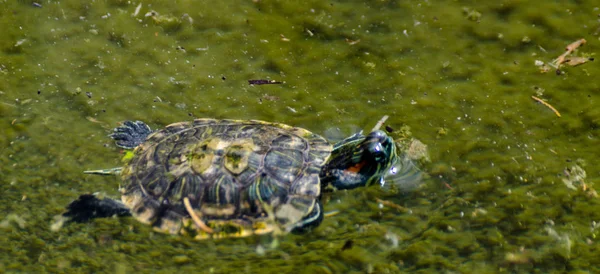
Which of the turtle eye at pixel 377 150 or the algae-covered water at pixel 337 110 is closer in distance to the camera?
the algae-covered water at pixel 337 110

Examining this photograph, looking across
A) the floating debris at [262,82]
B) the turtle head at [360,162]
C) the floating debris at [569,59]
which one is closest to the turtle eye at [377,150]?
the turtle head at [360,162]

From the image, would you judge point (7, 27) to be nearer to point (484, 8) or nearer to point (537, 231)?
point (484, 8)

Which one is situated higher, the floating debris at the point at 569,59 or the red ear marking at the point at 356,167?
the floating debris at the point at 569,59

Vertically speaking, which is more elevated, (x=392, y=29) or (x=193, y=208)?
(x=392, y=29)

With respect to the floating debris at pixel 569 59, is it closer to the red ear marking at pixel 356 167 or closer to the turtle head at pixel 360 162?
the turtle head at pixel 360 162

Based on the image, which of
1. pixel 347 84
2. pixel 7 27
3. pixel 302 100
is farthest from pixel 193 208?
pixel 7 27

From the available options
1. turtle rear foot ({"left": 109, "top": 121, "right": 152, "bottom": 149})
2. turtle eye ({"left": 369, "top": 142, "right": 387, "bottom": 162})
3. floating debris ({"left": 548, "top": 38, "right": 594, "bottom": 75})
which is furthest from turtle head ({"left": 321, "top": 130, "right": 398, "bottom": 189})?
floating debris ({"left": 548, "top": 38, "right": 594, "bottom": 75})

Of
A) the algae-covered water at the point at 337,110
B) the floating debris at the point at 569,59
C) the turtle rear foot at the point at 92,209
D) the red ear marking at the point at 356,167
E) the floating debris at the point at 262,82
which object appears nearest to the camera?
the algae-covered water at the point at 337,110
